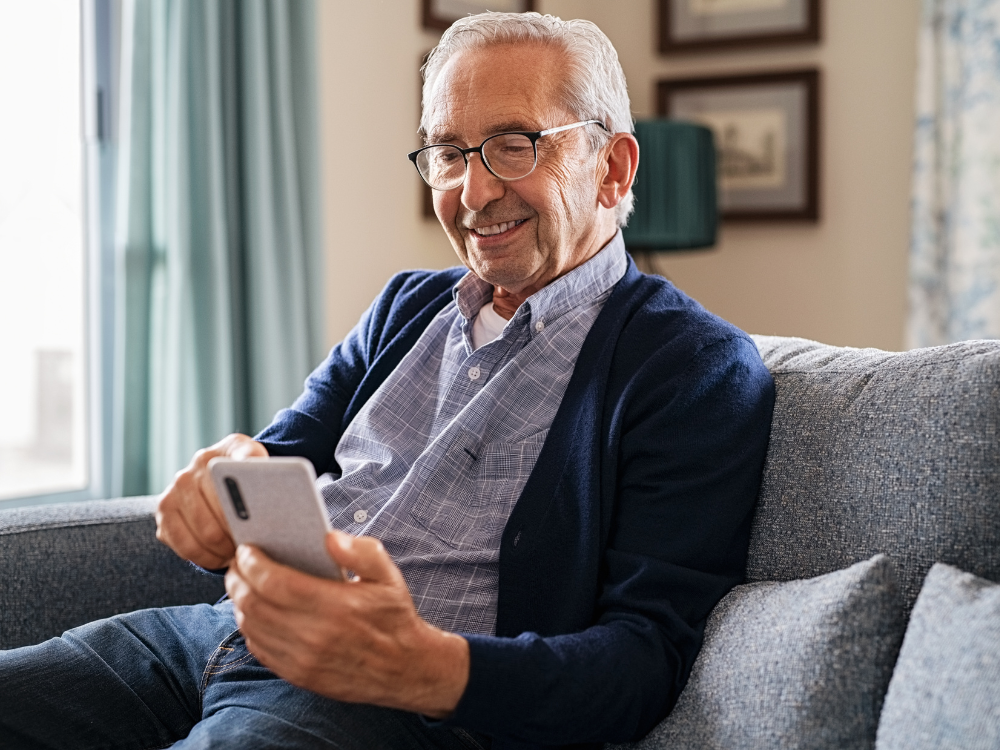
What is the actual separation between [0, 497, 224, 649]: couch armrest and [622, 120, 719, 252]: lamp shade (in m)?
1.53

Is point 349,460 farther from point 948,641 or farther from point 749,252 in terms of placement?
point 749,252

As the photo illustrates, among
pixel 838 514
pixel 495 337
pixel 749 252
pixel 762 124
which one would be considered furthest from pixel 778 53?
pixel 838 514

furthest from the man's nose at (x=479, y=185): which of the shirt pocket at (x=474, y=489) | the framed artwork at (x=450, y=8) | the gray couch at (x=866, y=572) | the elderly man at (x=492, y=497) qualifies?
the framed artwork at (x=450, y=8)

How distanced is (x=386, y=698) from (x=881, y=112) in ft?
9.12

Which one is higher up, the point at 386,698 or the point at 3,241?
the point at 3,241

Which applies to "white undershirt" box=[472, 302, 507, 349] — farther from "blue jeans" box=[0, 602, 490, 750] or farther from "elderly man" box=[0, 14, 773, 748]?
"blue jeans" box=[0, 602, 490, 750]

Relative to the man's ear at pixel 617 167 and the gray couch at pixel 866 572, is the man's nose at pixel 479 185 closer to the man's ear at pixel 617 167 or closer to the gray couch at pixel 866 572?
the man's ear at pixel 617 167

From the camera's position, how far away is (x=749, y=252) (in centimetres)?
335

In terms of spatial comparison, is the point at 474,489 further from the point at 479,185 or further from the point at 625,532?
the point at 479,185

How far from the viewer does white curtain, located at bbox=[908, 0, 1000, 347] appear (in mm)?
2881

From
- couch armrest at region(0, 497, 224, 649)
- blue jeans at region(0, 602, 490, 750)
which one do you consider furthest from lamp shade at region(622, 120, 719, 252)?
blue jeans at region(0, 602, 490, 750)

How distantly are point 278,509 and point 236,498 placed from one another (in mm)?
45

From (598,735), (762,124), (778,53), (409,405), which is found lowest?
(598,735)

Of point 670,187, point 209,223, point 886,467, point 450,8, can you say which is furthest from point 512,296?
point 450,8
